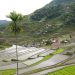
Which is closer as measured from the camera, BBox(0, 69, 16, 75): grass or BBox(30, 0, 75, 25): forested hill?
BBox(0, 69, 16, 75): grass

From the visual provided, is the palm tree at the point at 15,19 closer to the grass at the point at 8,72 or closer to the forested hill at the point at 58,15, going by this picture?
the grass at the point at 8,72

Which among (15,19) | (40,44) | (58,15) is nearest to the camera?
(15,19)

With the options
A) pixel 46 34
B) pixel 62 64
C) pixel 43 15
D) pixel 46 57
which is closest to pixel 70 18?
pixel 46 34

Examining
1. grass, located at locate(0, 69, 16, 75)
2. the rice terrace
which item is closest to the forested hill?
the rice terrace

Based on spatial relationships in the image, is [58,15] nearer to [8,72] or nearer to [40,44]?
[40,44]

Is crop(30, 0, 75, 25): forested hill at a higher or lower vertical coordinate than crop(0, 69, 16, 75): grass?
higher


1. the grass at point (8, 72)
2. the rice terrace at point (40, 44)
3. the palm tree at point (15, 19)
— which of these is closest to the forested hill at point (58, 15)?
the rice terrace at point (40, 44)

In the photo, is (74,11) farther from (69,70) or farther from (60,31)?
(69,70)

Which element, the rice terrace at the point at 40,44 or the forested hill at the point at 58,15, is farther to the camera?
the forested hill at the point at 58,15

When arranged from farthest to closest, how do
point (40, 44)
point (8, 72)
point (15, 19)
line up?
point (40, 44)
point (8, 72)
point (15, 19)

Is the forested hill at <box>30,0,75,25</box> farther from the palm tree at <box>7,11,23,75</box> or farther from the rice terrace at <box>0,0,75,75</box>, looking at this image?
the palm tree at <box>7,11,23,75</box>

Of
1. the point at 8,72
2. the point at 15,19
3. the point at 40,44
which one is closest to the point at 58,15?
the point at 40,44
